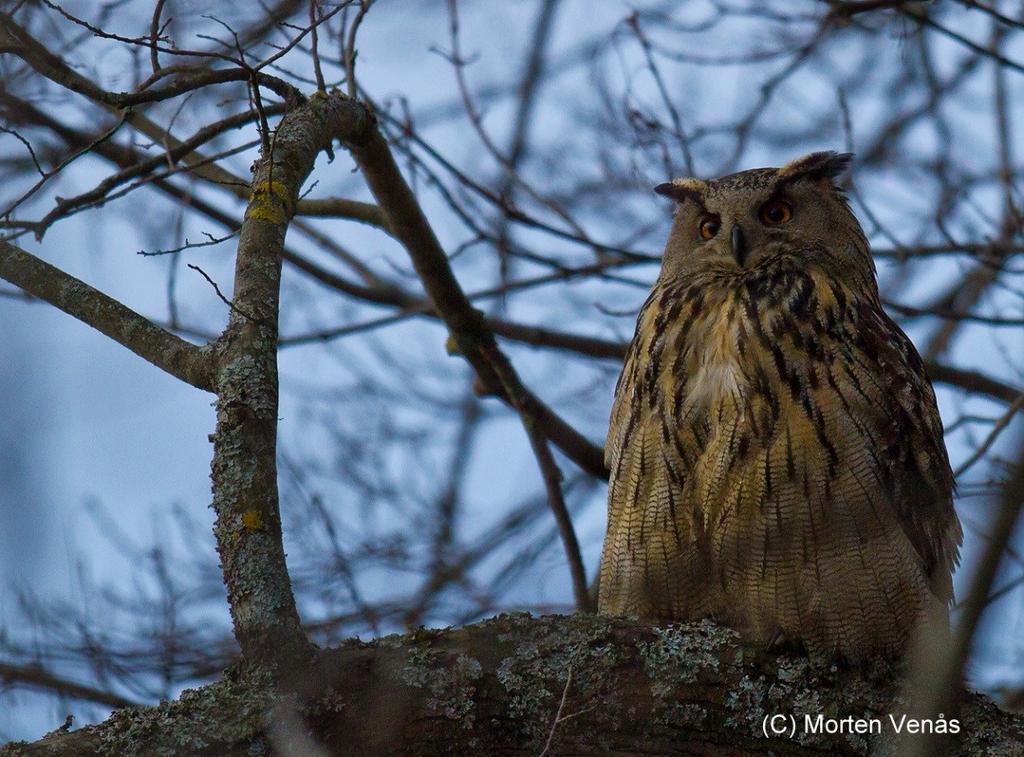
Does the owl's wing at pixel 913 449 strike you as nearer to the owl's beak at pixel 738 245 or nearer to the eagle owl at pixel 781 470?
the eagle owl at pixel 781 470

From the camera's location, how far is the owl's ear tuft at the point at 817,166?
13.9 ft

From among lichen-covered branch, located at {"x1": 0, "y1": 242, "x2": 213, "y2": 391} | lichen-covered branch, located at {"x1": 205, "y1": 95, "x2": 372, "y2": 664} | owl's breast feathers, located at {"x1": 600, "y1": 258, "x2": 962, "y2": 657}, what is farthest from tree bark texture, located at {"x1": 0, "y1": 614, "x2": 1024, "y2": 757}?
Answer: lichen-covered branch, located at {"x1": 0, "y1": 242, "x2": 213, "y2": 391}

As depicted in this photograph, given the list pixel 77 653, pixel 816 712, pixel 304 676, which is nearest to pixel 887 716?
pixel 816 712

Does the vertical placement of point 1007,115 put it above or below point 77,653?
above

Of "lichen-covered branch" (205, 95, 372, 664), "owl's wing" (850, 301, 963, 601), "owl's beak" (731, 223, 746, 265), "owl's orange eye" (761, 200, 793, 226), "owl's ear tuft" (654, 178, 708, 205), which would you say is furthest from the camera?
"owl's ear tuft" (654, 178, 708, 205)

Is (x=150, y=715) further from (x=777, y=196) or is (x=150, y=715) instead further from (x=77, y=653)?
(x=777, y=196)

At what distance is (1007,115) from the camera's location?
561 centimetres

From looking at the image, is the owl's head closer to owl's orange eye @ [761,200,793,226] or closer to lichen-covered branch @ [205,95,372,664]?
owl's orange eye @ [761,200,793,226]

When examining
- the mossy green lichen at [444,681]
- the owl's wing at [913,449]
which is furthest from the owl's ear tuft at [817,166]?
the mossy green lichen at [444,681]

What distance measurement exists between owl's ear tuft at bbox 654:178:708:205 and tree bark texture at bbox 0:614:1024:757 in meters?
1.72

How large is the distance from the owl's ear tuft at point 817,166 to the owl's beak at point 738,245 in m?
0.32

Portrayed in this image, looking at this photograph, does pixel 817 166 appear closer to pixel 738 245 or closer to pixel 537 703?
pixel 738 245

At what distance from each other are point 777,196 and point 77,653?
287 centimetres

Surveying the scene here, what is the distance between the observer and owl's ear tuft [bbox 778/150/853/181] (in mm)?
4242
